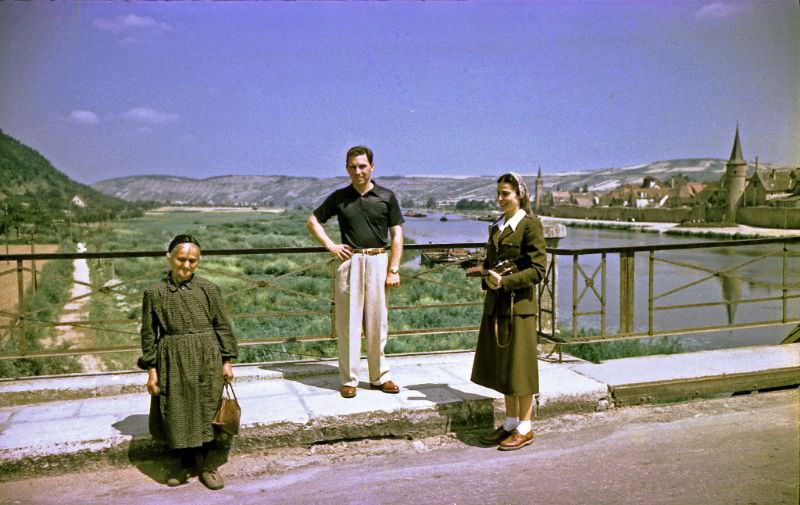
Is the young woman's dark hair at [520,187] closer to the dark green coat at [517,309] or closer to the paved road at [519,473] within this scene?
the dark green coat at [517,309]

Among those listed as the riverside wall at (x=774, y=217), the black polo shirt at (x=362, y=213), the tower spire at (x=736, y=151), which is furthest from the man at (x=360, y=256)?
the tower spire at (x=736, y=151)

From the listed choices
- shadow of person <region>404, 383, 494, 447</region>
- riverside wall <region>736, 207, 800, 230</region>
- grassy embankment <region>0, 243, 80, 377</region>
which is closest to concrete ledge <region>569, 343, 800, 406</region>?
shadow of person <region>404, 383, 494, 447</region>

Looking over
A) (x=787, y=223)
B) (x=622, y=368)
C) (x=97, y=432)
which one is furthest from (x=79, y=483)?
(x=787, y=223)

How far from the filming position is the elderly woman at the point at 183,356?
11.5ft

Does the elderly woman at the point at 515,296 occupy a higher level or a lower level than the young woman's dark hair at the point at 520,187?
lower

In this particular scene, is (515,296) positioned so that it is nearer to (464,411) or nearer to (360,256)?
(464,411)

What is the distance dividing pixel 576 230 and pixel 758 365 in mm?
66778

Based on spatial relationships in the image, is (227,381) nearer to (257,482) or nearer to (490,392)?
(257,482)

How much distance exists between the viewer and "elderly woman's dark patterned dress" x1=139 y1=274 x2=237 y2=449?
3.50 m

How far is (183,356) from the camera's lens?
139 inches

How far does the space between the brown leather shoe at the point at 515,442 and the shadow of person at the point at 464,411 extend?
12.2 inches

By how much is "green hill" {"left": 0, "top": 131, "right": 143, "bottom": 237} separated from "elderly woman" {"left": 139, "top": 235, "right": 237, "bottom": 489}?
49.6 meters

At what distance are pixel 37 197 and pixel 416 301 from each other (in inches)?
3071

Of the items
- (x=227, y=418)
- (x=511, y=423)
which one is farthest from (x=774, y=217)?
(x=227, y=418)
